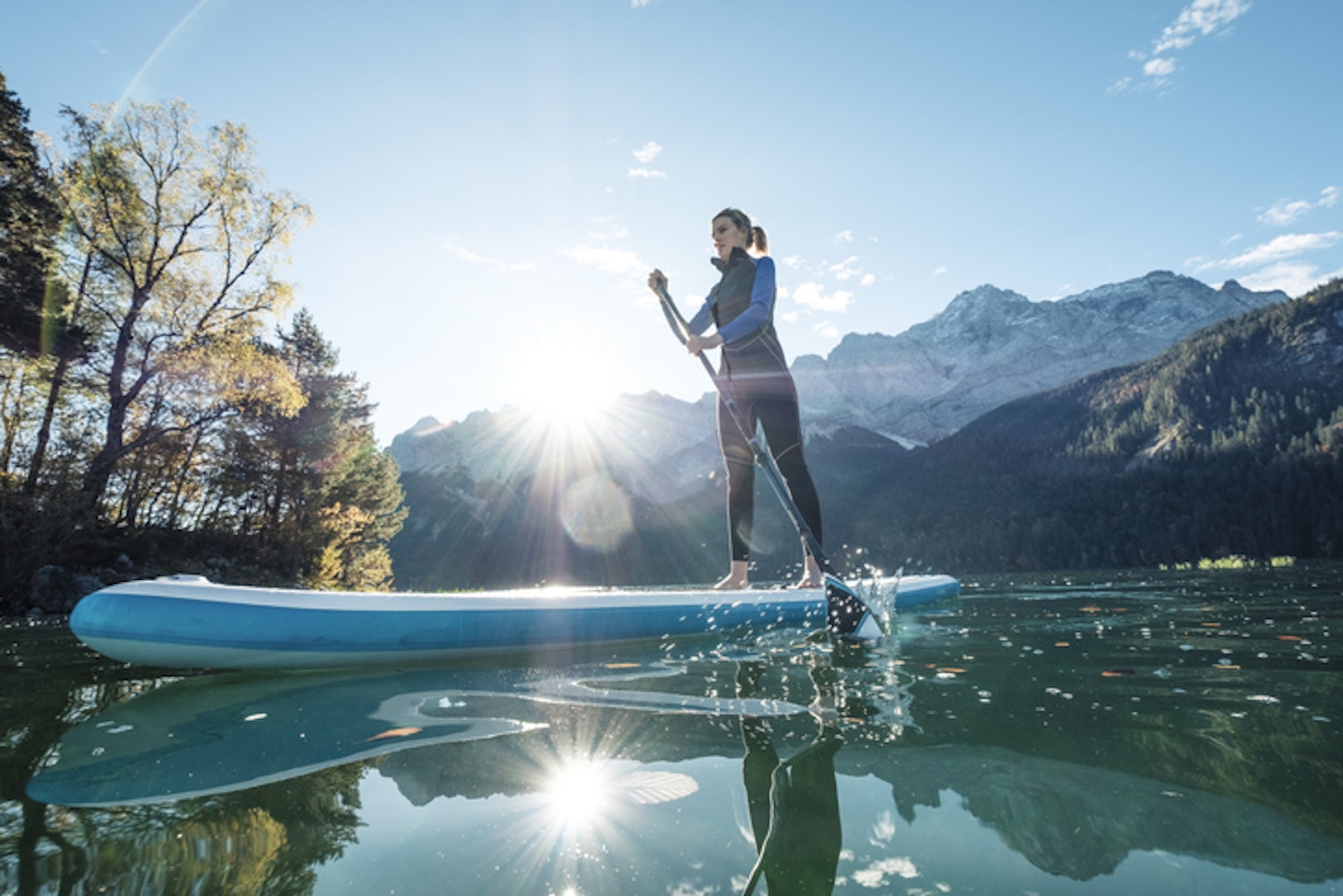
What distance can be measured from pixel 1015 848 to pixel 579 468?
148919 millimetres

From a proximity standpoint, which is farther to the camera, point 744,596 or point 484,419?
point 484,419

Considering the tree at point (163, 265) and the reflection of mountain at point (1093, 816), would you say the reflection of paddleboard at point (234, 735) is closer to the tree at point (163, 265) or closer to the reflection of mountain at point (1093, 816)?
the reflection of mountain at point (1093, 816)

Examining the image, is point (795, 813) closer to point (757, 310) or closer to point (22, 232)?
point (757, 310)

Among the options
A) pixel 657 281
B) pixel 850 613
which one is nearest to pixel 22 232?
pixel 657 281

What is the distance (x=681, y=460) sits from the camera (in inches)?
6841

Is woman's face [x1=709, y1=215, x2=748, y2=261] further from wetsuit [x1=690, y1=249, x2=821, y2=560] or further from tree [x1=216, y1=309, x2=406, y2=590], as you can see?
tree [x1=216, y1=309, x2=406, y2=590]

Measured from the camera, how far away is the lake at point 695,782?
3.64 ft

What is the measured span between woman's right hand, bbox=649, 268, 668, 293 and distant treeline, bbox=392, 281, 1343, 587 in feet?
187

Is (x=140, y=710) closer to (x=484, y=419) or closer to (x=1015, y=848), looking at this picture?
(x=1015, y=848)

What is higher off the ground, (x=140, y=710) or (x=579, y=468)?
(x=579, y=468)

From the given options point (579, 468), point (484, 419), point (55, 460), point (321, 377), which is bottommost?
point (55, 460)

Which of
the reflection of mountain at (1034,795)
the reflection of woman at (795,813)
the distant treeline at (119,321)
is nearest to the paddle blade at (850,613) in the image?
the reflection of woman at (795,813)

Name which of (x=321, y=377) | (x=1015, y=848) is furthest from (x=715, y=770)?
(x=321, y=377)

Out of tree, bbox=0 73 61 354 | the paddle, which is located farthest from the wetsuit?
tree, bbox=0 73 61 354
